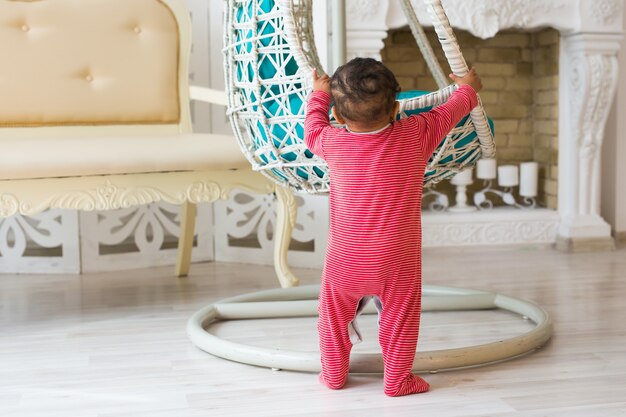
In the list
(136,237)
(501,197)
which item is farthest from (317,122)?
(501,197)

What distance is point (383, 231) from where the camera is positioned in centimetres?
160

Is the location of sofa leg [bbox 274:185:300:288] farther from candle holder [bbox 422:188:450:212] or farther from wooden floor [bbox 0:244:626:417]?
candle holder [bbox 422:188:450:212]

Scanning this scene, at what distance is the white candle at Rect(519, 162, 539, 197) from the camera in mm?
3645

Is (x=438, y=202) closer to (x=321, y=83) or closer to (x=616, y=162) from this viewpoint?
(x=616, y=162)

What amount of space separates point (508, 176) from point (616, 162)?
18.2 inches

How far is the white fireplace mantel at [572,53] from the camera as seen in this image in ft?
10.6

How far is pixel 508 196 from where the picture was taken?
3.72m

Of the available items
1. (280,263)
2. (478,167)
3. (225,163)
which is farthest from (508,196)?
(225,163)

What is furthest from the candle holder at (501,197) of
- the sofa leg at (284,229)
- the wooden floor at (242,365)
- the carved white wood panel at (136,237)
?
the sofa leg at (284,229)

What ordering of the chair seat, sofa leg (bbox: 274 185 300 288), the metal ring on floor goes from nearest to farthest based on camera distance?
the metal ring on floor → the chair seat → sofa leg (bbox: 274 185 300 288)

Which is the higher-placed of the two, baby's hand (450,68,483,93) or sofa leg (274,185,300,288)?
baby's hand (450,68,483,93)

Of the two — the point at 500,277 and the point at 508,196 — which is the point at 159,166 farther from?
the point at 508,196

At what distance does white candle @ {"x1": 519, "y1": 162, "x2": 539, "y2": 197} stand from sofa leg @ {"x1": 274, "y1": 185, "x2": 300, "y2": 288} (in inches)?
53.8

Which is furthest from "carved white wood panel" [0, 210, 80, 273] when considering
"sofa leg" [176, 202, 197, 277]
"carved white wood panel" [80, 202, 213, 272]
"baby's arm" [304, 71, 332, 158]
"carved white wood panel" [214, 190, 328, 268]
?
"baby's arm" [304, 71, 332, 158]
